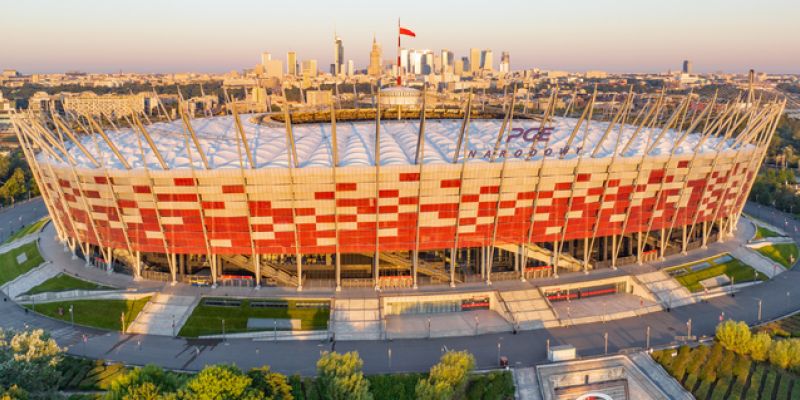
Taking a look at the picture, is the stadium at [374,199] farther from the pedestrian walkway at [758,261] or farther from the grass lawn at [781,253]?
the grass lawn at [781,253]

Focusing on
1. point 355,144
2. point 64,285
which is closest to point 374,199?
point 355,144

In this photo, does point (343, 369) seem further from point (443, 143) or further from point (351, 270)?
point (443, 143)

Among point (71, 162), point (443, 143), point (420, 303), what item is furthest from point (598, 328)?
point (71, 162)

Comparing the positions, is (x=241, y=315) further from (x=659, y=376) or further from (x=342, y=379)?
(x=659, y=376)

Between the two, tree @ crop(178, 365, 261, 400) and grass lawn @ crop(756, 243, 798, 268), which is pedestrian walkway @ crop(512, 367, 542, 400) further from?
grass lawn @ crop(756, 243, 798, 268)

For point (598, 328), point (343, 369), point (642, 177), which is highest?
point (642, 177)

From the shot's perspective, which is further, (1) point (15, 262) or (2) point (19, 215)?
(2) point (19, 215)
